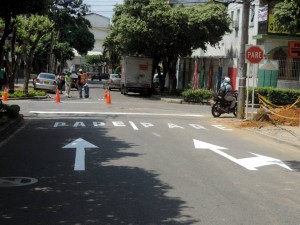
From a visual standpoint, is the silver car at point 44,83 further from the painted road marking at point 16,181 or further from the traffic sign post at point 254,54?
the painted road marking at point 16,181

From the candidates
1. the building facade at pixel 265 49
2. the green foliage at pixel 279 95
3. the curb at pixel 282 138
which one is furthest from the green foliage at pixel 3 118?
the green foliage at pixel 279 95

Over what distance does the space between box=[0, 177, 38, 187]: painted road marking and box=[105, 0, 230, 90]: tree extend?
28506 millimetres

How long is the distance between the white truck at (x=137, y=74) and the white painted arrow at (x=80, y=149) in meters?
28.0

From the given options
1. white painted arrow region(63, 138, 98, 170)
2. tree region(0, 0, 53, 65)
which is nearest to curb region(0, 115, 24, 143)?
white painted arrow region(63, 138, 98, 170)

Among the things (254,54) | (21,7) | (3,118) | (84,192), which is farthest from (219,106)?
(84,192)

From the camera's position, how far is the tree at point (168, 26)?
Answer: 3653 centimetres

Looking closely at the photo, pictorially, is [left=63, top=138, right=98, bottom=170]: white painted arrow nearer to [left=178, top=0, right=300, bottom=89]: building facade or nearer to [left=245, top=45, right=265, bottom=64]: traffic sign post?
[left=245, top=45, right=265, bottom=64]: traffic sign post

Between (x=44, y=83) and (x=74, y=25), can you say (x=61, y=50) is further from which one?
(x=44, y=83)

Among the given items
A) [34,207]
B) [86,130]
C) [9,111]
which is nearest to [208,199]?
[34,207]

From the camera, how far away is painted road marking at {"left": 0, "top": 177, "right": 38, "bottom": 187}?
8180 mm

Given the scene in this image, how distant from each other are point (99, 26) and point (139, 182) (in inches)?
4890

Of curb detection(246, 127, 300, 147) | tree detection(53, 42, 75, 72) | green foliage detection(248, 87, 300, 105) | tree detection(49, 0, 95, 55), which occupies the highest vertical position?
tree detection(49, 0, 95, 55)

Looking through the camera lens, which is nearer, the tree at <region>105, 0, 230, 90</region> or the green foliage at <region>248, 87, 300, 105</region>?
the green foliage at <region>248, 87, 300, 105</region>

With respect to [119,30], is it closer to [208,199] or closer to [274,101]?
[274,101]
